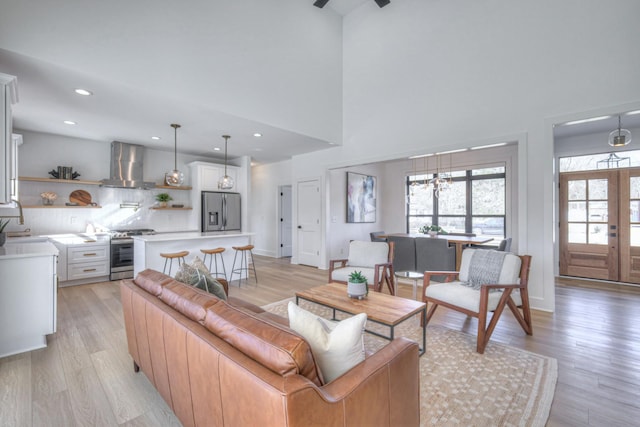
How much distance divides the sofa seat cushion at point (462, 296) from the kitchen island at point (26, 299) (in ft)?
12.1

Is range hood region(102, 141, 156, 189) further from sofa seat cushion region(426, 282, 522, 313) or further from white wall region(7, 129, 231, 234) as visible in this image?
sofa seat cushion region(426, 282, 522, 313)

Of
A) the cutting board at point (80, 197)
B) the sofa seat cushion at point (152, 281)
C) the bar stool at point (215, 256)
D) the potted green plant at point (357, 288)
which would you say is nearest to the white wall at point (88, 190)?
the cutting board at point (80, 197)

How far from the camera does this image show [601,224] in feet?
16.4

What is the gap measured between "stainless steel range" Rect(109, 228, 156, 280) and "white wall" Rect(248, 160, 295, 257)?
2.96 m

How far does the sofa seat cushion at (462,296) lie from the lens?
103 inches

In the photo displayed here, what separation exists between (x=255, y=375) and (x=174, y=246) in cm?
402

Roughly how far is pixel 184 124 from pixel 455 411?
187 inches

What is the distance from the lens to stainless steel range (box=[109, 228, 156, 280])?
198 inches

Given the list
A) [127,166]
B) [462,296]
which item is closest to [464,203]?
[462,296]

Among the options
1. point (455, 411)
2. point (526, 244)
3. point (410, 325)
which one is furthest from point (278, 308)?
point (526, 244)

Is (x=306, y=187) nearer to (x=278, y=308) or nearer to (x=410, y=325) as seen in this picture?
(x=278, y=308)

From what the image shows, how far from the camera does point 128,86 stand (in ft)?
10.1

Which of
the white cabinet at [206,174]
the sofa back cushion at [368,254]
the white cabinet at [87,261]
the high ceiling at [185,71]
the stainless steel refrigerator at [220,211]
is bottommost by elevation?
the white cabinet at [87,261]

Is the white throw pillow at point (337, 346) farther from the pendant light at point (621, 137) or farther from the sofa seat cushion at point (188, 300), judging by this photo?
the pendant light at point (621, 137)
